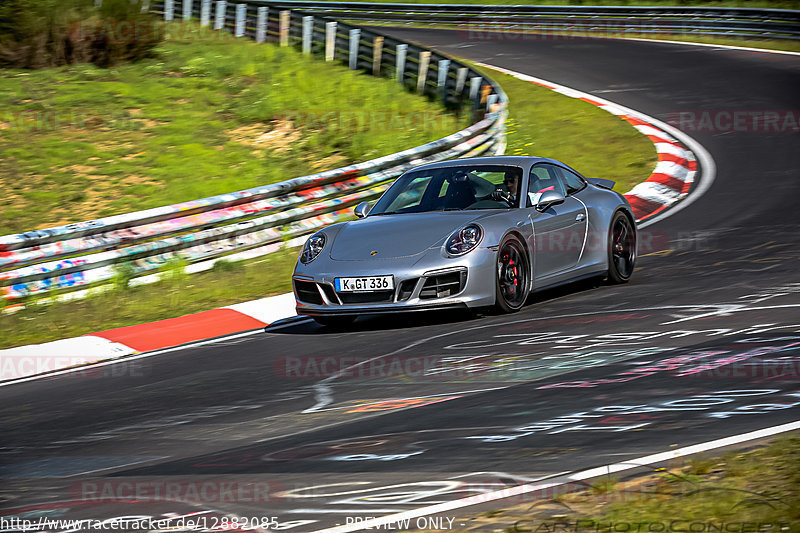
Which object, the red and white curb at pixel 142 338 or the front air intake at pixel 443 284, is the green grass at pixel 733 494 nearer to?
the front air intake at pixel 443 284

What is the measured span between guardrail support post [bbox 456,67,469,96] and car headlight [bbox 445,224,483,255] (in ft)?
38.1

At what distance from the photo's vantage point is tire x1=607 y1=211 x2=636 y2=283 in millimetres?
10070

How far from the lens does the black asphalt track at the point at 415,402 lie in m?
4.81

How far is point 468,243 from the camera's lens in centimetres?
868

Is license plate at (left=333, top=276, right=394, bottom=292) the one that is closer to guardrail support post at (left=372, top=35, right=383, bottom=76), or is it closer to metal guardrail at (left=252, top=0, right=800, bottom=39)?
guardrail support post at (left=372, top=35, right=383, bottom=76)

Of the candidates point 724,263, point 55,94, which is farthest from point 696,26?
point 724,263

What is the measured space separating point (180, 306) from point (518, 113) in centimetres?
1117

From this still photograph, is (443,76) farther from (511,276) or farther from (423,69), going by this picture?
(511,276)

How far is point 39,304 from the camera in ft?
35.6

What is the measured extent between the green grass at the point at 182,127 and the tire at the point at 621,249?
22.8 feet

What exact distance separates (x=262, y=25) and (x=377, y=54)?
4.23 metres

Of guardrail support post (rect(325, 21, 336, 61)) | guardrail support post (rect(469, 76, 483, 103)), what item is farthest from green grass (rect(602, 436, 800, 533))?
guardrail support post (rect(325, 21, 336, 61))

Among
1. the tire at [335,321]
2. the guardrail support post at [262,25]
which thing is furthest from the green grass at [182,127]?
the tire at [335,321]

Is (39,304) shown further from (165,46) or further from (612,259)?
(165,46)
